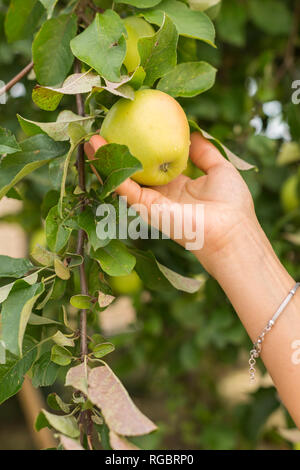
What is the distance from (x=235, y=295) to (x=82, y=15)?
0.37 m

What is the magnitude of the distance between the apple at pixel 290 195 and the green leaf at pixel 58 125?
0.61 metres

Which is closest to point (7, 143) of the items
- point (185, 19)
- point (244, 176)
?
point (185, 19)

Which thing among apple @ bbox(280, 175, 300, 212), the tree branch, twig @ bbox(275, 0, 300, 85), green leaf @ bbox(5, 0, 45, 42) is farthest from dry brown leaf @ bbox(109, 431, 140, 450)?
twig @ bbox(275, 0, 300, 85)

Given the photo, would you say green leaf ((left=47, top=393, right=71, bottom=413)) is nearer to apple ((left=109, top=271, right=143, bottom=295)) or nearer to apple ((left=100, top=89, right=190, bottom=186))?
apple ((left=100, top=89, right=190, bottom=186))

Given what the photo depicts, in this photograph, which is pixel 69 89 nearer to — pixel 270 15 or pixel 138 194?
pixel 138 194

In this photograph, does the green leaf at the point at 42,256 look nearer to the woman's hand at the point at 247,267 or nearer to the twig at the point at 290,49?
the woman's hand at the point at 247,267

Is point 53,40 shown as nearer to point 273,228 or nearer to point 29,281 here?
point 29,281

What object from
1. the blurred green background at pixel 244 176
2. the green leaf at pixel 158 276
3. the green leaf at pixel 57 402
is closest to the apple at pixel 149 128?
the green leaf at pixel 158 276

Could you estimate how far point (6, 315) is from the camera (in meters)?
0.48

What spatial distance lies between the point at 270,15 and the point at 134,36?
67 centimetres

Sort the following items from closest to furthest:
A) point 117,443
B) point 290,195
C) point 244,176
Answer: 1. point 117,443
2. point 244,176
3. point 290,195

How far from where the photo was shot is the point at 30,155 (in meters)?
0.54
